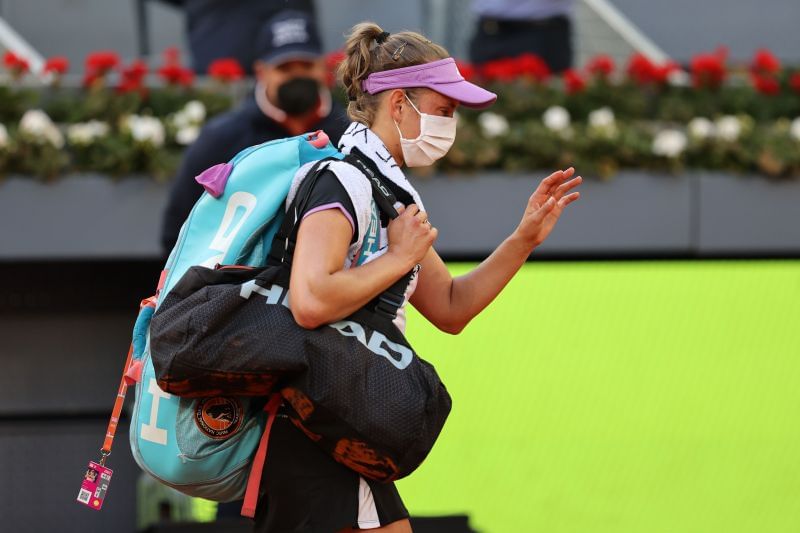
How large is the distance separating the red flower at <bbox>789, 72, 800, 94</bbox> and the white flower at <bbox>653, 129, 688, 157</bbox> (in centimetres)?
78

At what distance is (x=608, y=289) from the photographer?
4.52m

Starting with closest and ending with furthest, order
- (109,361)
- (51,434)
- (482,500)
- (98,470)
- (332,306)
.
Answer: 1. (332,306)
2. (98,470)
3. (482,500)
4. (51,434)
5. (109,361)

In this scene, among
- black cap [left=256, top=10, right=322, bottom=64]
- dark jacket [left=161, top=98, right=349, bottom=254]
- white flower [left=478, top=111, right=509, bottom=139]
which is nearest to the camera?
dark jacket [left=161, top=98, right=349, bottom=254]

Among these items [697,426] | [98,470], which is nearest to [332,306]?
[98,470]

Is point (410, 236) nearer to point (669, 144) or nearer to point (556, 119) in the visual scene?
point (556, 119)

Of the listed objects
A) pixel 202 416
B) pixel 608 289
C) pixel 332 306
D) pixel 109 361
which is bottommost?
pixel 109 361

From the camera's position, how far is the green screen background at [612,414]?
4320 millimetres

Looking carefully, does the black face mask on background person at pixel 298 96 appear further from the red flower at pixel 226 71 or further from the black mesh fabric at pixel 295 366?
the black mesh fabric at pixel 295 366

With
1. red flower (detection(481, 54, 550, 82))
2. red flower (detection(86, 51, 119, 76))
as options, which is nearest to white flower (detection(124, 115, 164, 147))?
red flower (detection(86, 51, 119, 76))

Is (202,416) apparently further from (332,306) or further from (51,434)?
(51,434)

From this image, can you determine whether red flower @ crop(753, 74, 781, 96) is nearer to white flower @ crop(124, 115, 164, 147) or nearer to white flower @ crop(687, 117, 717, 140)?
white flower @ crop(687, 117, 717, 140)

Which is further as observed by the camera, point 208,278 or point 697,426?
point 697,426

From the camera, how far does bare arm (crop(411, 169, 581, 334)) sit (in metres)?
2.88

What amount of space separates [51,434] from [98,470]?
6.59 feet
